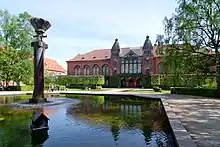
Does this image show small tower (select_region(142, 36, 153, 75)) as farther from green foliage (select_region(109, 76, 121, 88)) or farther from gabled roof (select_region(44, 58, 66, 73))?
gabled roof (select_region(44, 58, 66, 73))

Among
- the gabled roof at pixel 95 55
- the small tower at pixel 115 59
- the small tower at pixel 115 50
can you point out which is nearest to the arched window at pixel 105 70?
the small tower at pixel 115 59

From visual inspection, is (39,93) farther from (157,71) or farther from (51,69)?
(51,69)

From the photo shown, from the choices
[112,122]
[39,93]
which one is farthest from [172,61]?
[112,122]

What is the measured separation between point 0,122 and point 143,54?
45361mm

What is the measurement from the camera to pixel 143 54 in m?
52.7

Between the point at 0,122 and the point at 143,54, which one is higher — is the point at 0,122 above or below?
below

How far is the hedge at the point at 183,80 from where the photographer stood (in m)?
25.7

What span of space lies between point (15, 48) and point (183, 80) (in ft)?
95.6

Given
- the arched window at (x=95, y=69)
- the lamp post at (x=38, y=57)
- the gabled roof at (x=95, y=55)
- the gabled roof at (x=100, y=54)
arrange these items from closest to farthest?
the lamp post at (x=38, y=57), the gabled roof at (x=100, y=54), the arched window at (x=95, y=69), the gabled roof at (x=95, y=55)

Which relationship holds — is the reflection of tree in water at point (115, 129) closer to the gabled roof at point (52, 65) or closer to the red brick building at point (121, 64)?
the red brick building at point (121, 64)

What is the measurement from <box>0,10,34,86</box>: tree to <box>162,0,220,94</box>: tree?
26109mm

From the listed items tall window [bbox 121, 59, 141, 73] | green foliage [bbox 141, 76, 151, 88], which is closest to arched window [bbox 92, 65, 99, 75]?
tall window [bbox 121, 59, 141, 73]

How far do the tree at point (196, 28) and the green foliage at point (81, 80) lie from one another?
2752 centimetres

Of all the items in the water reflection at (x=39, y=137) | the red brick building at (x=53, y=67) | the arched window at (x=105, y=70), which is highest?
the red brick building at (x=53, y=67)
